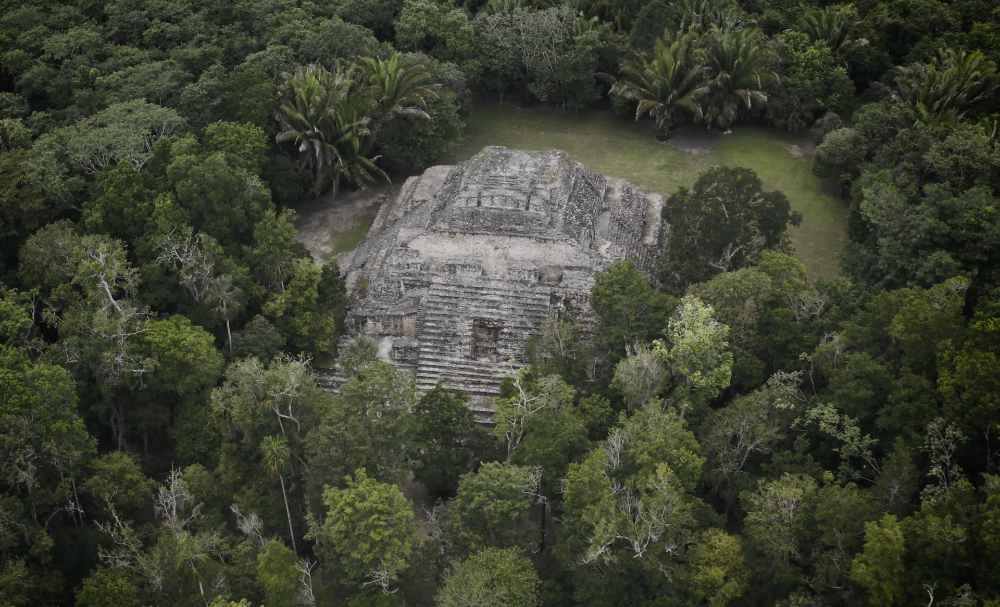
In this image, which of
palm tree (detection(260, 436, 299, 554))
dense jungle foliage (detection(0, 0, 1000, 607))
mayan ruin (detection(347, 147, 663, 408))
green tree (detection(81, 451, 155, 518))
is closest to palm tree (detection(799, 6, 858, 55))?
dense jungle foliage (detection(0, 0, 1000, 607))

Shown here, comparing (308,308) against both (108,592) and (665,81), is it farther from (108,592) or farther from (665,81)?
(665,81)

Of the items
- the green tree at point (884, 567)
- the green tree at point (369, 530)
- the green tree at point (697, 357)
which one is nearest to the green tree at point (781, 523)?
the green tree at point (884, 567)

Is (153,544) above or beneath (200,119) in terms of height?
beneath

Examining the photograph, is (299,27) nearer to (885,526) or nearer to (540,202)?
(540,202)

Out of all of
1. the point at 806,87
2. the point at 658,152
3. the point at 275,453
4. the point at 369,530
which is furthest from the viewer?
the point at 658,152

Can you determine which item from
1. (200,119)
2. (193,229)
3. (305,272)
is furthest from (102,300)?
(200,119)

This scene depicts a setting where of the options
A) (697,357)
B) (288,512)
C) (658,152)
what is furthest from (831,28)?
(288,512)
